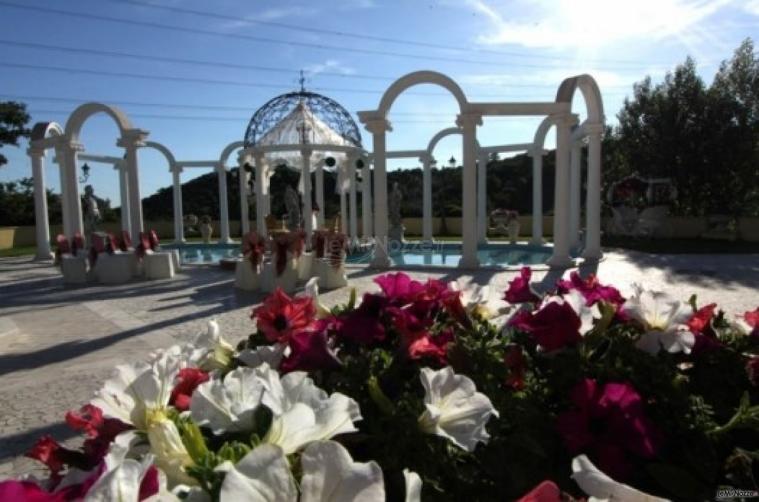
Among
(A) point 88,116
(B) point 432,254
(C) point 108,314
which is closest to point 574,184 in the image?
(B) point 432,254

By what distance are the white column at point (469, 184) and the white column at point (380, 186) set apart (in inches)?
78.8

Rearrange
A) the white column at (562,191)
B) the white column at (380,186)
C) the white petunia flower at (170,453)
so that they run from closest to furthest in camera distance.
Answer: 1. the white petunia flower at (170,453)
2. the white column at (562,191)
3. the white column at (380,186)

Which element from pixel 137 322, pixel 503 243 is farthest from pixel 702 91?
pixel 137 322

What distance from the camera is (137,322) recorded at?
8.19 metres

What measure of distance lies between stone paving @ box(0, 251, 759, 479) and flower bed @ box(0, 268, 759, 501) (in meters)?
1.12

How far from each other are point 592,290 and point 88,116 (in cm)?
1740

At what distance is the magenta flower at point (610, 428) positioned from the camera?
1299mm

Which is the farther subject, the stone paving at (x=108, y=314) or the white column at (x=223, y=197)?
the white column at (x=223, y=197)

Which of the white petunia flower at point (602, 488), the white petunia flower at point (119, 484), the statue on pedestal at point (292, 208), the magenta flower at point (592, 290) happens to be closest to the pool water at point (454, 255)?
the statue on pedestal at point (292, 208)

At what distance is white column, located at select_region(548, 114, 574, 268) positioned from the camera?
1366 centimetres

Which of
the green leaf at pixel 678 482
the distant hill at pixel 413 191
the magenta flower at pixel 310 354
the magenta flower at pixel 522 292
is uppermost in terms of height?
the distant hill at pixel 413 191

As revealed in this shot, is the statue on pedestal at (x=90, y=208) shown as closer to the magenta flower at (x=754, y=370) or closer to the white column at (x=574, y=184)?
the white column at (x=574, y=184)

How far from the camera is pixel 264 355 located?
1659 millimetres

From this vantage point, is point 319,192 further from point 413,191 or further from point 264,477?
point 264,477
